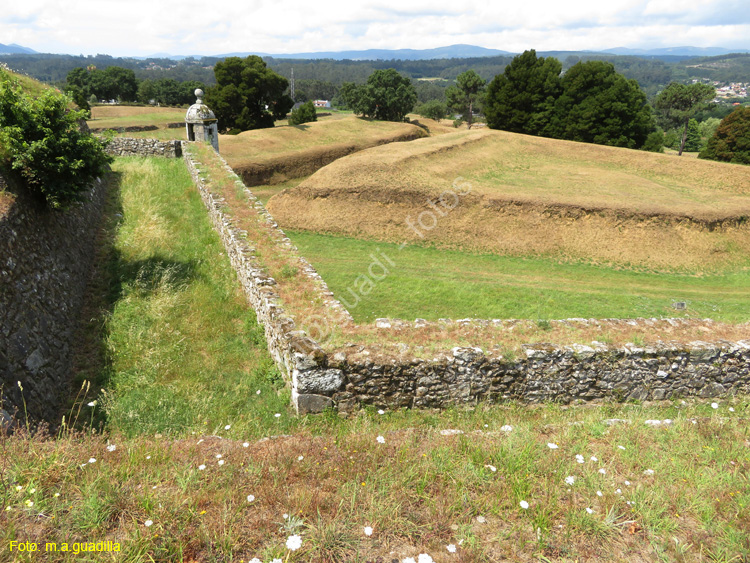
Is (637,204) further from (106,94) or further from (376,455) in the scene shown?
(106,94)

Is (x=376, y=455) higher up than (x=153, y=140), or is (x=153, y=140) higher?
(x=153, y=140)

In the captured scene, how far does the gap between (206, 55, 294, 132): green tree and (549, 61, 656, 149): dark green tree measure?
3580 cm

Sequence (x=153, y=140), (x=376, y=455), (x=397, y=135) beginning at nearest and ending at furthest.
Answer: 1. (x=376, y=455)
2. (x=153, y=140)
3. (x=397, y=135)

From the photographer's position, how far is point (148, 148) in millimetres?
23562

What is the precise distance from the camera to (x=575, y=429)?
594 cm

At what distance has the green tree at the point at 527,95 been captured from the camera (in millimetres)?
51438

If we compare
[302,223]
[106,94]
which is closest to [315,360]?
[302,223]

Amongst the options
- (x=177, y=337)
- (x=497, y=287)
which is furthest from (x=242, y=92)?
(x=177, y=337)

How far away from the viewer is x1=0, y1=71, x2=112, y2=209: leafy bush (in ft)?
29.0

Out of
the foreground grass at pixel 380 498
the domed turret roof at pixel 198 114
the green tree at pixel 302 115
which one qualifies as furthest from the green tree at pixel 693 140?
the foreground grass at pixel 380 498

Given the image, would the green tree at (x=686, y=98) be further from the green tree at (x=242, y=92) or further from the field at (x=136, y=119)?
the field at (x=136, y=119)

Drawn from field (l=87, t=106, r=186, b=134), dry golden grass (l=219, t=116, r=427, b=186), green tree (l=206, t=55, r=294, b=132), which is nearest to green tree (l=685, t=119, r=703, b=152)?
dry golden grass (l=219, t=116, r=427, b=186)

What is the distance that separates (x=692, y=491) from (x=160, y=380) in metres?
8.05

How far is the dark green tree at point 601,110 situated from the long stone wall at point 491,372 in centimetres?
4669
